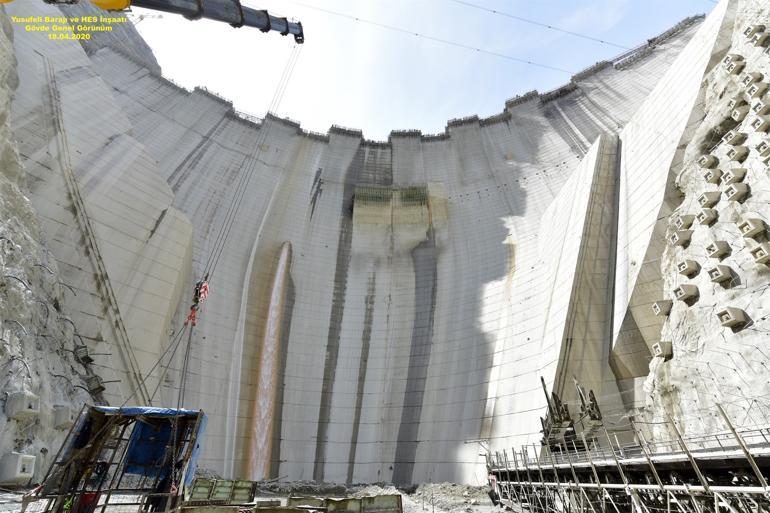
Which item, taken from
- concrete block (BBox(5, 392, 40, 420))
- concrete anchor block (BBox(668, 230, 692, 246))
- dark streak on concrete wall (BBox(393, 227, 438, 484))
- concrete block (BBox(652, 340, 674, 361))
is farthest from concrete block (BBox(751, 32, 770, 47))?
concrete block (BBox(5, 392, 40, 420))

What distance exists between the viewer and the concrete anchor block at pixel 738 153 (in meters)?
11.3

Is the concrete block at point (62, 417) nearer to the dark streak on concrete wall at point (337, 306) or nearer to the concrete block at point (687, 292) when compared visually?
the dark streak on concrete wall at point (337, 306)

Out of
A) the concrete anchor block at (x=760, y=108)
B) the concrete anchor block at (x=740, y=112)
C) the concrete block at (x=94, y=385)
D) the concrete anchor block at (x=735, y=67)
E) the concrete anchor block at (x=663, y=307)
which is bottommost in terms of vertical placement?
the concrete block at (x=94, y=385)

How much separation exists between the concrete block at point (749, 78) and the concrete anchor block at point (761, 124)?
147cm

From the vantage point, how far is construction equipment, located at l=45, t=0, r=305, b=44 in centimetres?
1372

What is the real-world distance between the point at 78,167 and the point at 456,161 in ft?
60.2

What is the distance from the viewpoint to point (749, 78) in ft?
40.0

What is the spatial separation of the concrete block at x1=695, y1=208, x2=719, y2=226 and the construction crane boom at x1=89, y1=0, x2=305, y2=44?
17.8 metres

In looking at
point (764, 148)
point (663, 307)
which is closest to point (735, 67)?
point (764, 148)

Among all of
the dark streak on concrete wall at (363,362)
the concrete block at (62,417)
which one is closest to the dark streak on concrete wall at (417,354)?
the dark streak on concrete wall at (363,362)

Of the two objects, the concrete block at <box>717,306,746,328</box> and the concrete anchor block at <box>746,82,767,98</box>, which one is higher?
the concrete anchor block at <box>746,82,767,98</box>

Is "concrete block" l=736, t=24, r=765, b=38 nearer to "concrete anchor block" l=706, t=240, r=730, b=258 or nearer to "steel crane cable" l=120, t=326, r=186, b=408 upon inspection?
"concrete anchor block" l=706, t=240, r=730, b=258

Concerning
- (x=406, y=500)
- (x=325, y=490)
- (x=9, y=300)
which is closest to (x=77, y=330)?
(x=9, y=300)

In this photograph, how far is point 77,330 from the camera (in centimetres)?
1278
